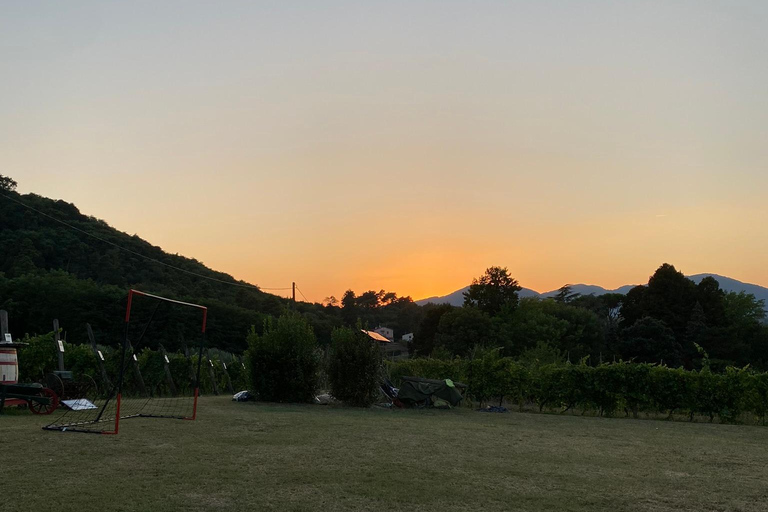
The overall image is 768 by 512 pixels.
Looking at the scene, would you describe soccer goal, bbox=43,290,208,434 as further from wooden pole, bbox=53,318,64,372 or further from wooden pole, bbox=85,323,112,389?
wooden pole, bbox=53,318,64,372

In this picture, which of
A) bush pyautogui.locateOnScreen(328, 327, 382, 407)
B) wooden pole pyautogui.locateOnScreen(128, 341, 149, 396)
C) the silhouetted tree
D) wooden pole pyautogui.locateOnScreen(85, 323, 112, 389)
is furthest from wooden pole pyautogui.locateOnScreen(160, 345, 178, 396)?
the silhouetted tree

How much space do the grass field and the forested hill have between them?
37067 millimetres

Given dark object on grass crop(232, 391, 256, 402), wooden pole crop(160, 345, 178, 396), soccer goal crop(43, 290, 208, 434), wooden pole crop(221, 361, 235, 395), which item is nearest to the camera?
soccer goal crop(43, 290, 208, 434)

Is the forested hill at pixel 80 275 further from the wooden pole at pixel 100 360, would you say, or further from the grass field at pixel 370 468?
the grass field at pixel 370 468

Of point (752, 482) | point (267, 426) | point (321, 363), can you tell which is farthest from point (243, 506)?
point (321, 363)

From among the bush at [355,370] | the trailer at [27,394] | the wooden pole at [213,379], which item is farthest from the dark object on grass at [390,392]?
the trailer at [27,394]

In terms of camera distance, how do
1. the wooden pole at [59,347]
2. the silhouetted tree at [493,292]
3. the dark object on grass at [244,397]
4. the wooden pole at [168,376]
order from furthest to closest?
the silhouetted tree at [493,292]
the wooden pole at [168,376]
the dark object on grass at [244,397]
the wooden pole at [59,347]

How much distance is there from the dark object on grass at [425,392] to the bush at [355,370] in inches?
37.0

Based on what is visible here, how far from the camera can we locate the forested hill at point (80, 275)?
49250 millimetres

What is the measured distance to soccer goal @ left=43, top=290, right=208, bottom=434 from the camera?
44.1 feet

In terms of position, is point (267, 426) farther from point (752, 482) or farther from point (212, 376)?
point (212, 376)

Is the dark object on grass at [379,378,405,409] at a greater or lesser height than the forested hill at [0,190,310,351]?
lesser

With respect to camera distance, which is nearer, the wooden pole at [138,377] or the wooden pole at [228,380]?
the wooden pole at [138,377]

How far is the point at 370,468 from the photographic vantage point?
9453 mm
